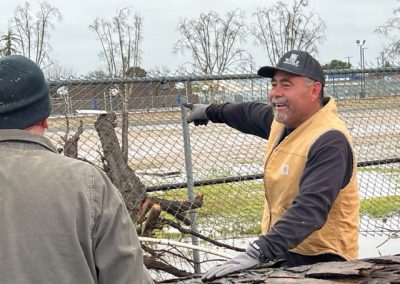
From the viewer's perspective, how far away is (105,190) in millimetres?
1707

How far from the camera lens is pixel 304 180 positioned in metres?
2.84

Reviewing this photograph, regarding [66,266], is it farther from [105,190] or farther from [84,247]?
[105,190]

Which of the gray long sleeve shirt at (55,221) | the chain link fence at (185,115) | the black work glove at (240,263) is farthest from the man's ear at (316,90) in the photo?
the gray long sleeve shirt at (55,221)

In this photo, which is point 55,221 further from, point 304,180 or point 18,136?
point 304,180

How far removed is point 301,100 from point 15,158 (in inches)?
71.2

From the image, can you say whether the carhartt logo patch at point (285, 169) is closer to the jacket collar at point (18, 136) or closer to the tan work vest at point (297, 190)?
the tan work vest at point (297, 190)

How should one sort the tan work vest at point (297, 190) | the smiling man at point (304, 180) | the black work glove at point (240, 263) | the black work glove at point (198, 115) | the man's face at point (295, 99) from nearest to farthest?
1. the black work glove at point (240, 263)
2. the smiling man at point (304, 180)
3. the tan work vest at point (297, 190)
4. the man's face at point (295, 99)
5. the black work glove at point (198, 115)

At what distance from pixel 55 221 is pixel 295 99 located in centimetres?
180

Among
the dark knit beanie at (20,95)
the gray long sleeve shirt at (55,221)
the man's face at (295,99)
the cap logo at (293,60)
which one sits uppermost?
the cap logo at (293,60)

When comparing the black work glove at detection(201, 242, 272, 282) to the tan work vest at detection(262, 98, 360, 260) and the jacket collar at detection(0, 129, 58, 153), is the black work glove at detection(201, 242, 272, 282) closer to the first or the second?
the tan work vest at detection(262, 98, 360, 260)

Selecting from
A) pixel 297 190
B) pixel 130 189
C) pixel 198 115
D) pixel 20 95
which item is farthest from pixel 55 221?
pixel 130 189

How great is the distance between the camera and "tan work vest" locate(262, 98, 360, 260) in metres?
2.96

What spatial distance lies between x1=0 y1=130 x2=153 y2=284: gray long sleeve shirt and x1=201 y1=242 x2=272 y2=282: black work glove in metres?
0.84

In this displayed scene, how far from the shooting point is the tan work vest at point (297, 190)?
296 cm
